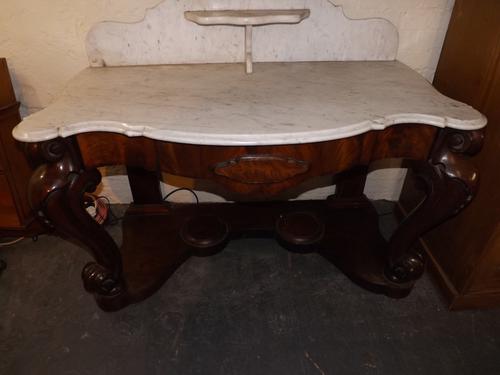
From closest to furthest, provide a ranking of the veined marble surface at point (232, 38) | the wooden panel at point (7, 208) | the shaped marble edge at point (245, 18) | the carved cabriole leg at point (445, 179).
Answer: the carved cabriole leg at point (445, 179)
the shaped marble edge at point (245, 18)
the veined marble surface at point (232, 38)
the wooden panel at point (7, 208)

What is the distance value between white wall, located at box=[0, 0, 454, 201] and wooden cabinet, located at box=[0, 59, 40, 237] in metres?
0.09

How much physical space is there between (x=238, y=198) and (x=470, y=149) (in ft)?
3.42

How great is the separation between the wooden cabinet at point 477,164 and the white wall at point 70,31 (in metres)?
0.08

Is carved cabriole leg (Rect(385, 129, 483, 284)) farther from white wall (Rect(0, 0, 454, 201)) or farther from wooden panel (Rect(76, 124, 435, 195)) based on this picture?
white wall (Rect(0, 0, 454, 201))

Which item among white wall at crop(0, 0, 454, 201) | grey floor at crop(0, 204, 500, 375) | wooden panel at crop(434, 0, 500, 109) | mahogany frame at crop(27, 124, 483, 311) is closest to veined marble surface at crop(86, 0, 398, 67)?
white wall at crop(0, 0, 454, 201)

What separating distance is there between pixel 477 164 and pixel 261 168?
2.62 ft

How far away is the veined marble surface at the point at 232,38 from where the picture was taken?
1187mm

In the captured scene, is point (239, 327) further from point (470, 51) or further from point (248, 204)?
point (470, 51)

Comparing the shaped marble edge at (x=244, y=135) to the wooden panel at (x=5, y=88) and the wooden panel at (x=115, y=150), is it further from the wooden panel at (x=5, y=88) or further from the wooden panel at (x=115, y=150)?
the wooden panel at (x=5, y=88)

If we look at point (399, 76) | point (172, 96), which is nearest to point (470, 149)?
point (399, 76)

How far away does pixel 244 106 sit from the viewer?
2.99 ft

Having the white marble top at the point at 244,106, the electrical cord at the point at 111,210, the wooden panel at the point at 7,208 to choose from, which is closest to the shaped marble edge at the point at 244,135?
the white marble top at the point at 244,106

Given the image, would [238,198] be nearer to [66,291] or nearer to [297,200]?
[297,200]

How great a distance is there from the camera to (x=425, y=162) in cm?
96
